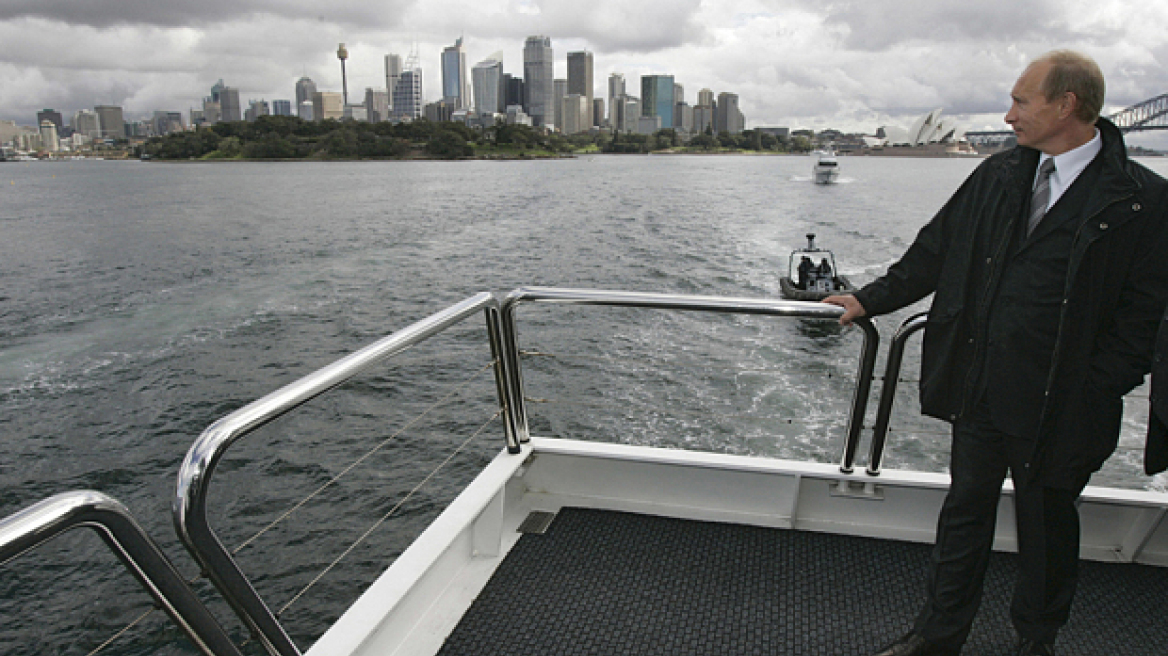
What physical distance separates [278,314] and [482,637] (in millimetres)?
20558

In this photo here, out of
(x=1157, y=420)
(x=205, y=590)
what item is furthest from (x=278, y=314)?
(x=1157, y=420)

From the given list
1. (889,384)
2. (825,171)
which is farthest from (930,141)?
(889,384)

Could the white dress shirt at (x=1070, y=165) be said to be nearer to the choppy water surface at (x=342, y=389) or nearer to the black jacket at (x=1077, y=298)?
the black jacket at (x=1077, y=298)

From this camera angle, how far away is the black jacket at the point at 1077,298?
6.06 ft

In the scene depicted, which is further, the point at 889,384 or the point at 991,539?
the point at 889,384

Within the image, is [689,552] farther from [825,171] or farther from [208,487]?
[825,171]

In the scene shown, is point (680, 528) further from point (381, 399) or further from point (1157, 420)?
point (381, 399)

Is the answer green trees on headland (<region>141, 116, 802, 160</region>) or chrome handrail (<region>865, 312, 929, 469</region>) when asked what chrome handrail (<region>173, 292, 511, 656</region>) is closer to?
chrome handrail (<region>865, 312, 929, 469</region>)

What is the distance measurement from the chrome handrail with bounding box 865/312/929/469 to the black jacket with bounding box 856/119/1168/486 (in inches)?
7.5

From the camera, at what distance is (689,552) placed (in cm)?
288

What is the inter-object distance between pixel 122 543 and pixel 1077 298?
2.15 m

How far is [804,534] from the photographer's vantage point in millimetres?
2982

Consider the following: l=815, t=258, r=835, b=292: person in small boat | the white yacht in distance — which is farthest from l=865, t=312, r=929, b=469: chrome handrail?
the white yacht in distance

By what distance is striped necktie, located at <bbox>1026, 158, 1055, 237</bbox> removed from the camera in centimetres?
197
